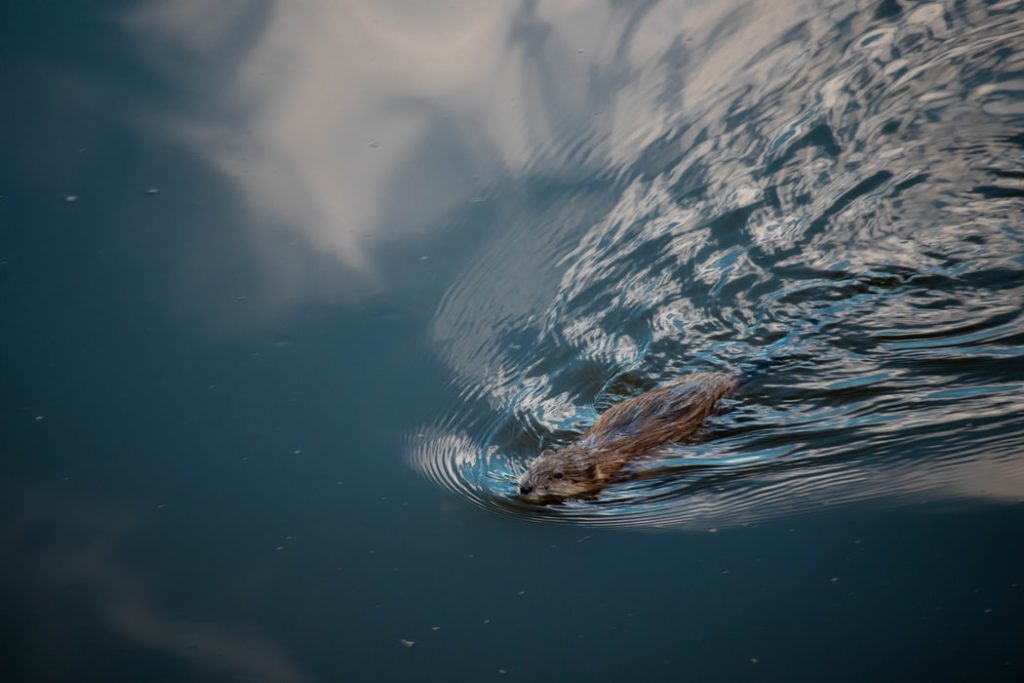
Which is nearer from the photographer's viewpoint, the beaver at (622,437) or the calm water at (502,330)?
the calm water at (502,330)

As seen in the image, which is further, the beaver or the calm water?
the beaver

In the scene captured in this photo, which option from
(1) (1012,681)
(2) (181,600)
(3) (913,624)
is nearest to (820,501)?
(3) (913,624)

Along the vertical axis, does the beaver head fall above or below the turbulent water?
below

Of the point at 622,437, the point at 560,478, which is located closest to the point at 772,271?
the point at 622,437

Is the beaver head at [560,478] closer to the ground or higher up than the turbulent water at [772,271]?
closer to the ground
